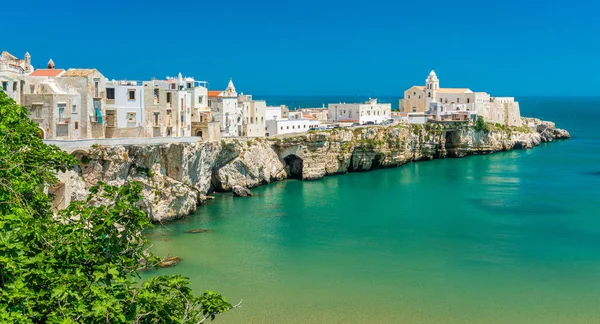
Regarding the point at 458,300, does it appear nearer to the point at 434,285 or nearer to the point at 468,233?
the point at 434,285

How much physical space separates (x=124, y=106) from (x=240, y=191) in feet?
32.0

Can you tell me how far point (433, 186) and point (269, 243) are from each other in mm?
23003

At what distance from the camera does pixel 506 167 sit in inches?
2522

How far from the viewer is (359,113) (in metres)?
71.6

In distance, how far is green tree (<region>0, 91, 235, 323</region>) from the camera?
10312 millimetres

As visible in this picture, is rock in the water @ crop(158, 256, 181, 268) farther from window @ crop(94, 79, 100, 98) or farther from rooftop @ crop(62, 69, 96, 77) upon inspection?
rooftop @ crop(62, 69, 96, 77)

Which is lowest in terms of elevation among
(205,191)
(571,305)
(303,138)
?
(571,305)

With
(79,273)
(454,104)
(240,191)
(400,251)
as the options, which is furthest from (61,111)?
(454,104)

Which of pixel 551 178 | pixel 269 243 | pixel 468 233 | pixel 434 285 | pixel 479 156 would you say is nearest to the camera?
pixel 434 285

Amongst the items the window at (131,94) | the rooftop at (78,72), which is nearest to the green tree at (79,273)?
the rooftop at (78,72)

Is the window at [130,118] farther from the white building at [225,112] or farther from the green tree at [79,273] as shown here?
the green tree at [79,273]

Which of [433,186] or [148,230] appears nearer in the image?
[148,230]

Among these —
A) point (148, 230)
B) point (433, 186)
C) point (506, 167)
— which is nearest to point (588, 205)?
point (433, 186)

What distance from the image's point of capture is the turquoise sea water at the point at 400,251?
74.7 ft
